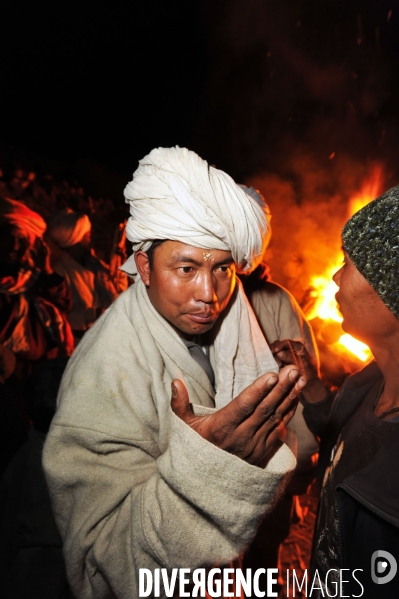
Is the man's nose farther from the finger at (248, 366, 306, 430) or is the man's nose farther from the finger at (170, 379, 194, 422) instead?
the finger at (248, 366, 306, 430)

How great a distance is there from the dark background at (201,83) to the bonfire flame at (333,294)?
1.82ft

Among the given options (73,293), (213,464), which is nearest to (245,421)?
(213,464)

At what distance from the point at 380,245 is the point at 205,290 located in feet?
2.48

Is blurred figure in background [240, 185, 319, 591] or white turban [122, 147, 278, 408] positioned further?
blurred figure in background [240, 185, 319, 591]

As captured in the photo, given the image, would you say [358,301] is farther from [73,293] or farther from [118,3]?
[118,3]

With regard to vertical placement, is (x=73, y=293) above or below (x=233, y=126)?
below

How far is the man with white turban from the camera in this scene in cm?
122

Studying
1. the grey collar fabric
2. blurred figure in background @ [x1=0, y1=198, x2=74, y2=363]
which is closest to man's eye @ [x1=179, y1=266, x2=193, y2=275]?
the grey collar fabric

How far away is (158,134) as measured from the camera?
7.87m

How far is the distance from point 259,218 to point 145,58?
6.80m

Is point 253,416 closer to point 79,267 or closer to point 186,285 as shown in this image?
point 186,285

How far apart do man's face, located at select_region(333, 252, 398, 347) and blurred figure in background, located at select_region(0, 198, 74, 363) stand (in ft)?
13.3

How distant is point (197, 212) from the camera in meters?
1.75

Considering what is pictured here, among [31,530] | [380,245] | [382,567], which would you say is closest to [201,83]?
[380,245]
